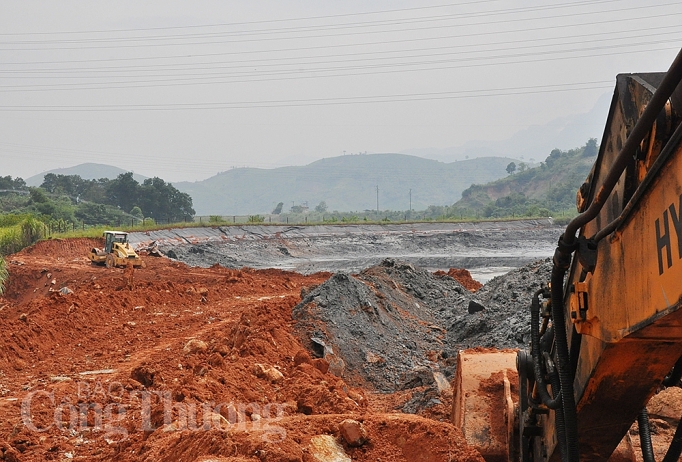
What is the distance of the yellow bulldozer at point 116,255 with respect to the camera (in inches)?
1126

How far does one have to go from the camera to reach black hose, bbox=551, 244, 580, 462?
2.87 meters

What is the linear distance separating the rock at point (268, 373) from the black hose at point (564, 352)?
6437 millimetres

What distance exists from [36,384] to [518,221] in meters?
53.4

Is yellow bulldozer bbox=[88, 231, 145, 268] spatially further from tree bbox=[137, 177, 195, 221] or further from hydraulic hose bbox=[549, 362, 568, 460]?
tree bbox=[137, 177, 195, 221]

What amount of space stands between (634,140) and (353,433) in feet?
11.3

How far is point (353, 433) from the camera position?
5.06m

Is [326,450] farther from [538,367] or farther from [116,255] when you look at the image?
[116,255]

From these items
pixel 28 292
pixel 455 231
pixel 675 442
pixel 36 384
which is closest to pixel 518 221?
pixel 455 231

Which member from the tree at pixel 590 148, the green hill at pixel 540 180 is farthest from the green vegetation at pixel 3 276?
the tree at pixel 590 148

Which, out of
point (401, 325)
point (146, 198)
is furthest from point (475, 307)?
point (146, 198)

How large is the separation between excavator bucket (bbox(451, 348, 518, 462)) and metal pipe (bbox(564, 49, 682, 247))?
8.14 ft

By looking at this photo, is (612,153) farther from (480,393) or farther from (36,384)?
(36,384)

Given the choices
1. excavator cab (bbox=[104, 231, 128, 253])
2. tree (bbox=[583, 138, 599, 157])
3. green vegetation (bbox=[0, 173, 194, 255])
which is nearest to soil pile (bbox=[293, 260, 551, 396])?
excavator cab (bbox=[104, 231, 128, 253])

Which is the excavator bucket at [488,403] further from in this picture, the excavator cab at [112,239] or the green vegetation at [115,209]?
the excavator cab at [112,239]
